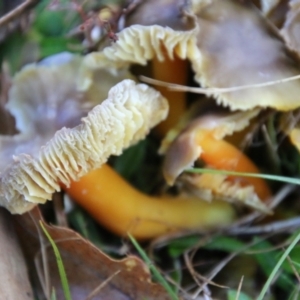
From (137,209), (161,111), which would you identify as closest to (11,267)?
(137,209)

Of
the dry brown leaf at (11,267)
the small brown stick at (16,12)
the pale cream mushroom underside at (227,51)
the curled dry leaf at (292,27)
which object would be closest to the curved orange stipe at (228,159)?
the pale cream mushroom underside at (227,51)

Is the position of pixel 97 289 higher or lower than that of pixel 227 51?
lower

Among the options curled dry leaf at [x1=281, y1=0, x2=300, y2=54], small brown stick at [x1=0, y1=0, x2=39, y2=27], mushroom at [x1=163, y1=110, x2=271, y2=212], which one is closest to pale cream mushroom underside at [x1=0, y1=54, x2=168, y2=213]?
mushroom at [x1=163, y1=110, x2=271, y2=212]

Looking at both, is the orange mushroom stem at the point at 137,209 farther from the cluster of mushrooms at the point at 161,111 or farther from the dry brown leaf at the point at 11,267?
the dry brown leaf at the point at 11,267

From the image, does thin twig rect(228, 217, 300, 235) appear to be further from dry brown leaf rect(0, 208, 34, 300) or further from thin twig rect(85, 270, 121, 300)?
dry brown leaf rect(0, 208, 34, 300)

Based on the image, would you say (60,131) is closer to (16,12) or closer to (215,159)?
(215,159)

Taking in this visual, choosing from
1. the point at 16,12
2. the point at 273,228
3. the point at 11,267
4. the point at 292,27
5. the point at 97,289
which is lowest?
the point at 273,228

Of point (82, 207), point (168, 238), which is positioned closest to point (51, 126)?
point (82, 207)
